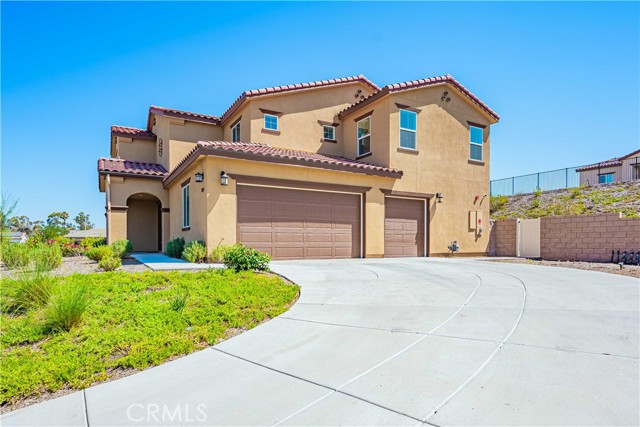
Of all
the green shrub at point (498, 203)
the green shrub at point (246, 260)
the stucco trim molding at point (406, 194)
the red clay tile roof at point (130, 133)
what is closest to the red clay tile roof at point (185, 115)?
the red clay tile roof at point (130, 133)

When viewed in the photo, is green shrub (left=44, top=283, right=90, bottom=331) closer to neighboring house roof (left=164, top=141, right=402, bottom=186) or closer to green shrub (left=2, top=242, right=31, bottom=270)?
green shrub (left=2, top=242, right=31, bottom=270)

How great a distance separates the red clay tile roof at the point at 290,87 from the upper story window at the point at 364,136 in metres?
2.35

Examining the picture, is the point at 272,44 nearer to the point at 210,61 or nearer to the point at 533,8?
the point at 210,61

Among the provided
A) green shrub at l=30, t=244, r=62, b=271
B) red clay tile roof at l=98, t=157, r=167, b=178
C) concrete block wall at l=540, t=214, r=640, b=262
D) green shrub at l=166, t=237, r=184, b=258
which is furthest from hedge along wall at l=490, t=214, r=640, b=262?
green shrub at l=30, t=244, r=62, b=271

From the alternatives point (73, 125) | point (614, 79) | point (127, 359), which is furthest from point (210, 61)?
point (614, 79)

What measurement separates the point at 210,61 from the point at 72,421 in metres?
13.2

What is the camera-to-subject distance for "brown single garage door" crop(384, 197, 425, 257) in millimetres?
15469

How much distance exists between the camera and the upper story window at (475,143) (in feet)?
58.7

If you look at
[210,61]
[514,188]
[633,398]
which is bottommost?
[633,398]

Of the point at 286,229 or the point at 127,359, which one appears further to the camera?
the point at 286,229

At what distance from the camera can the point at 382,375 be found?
3473 millimetres

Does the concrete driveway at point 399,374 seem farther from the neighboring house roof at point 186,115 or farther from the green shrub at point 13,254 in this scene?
the neighboring house roof at point 186,115

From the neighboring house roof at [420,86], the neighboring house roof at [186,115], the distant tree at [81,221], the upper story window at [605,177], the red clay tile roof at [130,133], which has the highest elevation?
the neighboring house roof at [420,86]

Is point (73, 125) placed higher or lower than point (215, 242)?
higher
